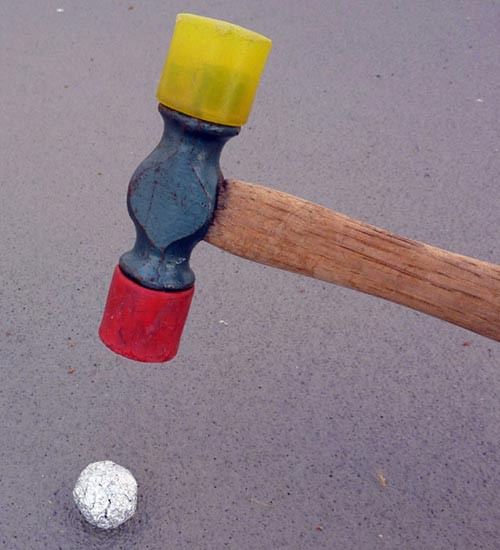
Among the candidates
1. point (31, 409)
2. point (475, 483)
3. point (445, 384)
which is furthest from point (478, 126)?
point (31, 409)

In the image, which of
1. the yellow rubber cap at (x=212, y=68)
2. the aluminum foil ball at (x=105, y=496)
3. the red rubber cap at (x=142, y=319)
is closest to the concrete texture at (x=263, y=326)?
the aluminum foil ball at (x=105, y=496)

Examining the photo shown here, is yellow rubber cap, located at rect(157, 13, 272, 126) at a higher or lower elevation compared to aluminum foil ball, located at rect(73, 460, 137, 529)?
higher

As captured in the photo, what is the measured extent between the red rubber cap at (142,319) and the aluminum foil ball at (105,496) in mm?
269

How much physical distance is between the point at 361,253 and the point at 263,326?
524mm

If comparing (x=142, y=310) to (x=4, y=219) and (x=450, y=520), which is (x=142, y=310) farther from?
(x=4, y=219)

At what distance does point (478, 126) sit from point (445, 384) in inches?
29.4

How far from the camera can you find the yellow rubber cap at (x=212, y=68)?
633 mm

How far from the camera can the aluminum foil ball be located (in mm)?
919

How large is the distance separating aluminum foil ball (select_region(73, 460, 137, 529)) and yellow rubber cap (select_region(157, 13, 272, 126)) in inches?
20.1

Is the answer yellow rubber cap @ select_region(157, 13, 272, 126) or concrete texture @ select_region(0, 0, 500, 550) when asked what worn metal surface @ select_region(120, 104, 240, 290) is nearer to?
yellow rubber cap @ select_region(157, 13, 272, 126)

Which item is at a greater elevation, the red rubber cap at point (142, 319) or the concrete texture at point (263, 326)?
the red rubber cap at point (142, 319)

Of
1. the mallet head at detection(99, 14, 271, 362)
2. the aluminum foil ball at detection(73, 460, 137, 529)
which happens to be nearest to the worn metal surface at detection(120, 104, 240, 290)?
the mallet head at detection(99, 14, 271, 362)

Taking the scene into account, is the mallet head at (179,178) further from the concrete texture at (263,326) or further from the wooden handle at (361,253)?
the concrete texture at (263,326)

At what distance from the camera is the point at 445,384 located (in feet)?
3.83
